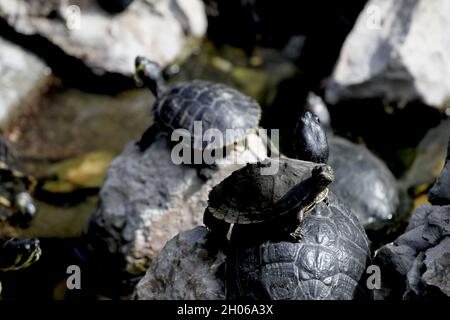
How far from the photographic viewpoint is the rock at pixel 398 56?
19.8 ft

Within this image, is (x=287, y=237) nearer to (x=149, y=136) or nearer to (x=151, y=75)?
(x=149, y=136)

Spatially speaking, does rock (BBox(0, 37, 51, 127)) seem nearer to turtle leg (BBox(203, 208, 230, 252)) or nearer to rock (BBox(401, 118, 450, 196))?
turtle leg (BBox(203, 208, 230, 252))

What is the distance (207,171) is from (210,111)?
49 cm

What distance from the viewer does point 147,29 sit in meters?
6.84

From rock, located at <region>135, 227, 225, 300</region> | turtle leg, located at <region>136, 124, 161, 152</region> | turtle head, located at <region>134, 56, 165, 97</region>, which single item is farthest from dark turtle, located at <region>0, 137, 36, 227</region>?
rock, located at <region>135, 227, 225, 300</region>

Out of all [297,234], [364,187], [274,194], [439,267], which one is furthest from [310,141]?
[364,187]

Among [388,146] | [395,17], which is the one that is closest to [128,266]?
[388,146]

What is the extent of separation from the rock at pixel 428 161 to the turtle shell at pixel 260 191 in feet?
9.40

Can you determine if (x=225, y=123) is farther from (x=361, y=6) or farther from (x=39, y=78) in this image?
(x=361, y=6)

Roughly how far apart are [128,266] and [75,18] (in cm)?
370

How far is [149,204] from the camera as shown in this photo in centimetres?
421
